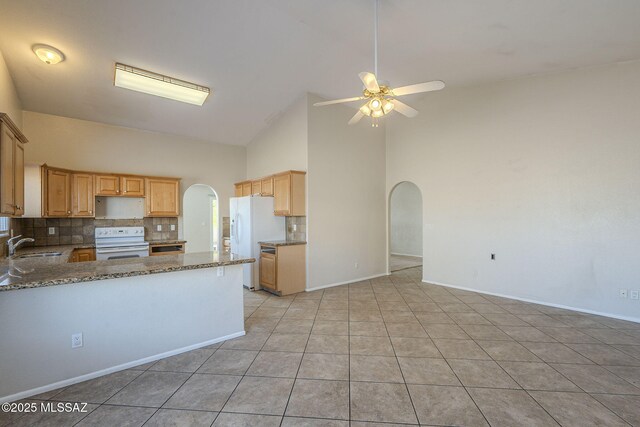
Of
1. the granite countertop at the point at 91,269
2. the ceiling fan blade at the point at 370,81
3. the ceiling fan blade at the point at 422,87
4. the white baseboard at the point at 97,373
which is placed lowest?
the white baseboard at the point at 97,373

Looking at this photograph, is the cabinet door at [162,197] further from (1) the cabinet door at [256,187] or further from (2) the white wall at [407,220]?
(2) the white wall at [407,220]

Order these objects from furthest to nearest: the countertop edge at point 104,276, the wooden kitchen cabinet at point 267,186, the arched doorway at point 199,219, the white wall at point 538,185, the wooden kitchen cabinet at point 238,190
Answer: the arched doorway at point 199,219 → the wooden kitchen cabinet at point 238,190 → the wooden kitchen cabinet at point 267,186 → the white wall at point 538,185 → the countertop edge at point 104,276

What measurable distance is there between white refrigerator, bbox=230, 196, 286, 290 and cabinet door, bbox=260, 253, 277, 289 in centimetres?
10

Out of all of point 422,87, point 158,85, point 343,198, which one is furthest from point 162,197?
point 422,87

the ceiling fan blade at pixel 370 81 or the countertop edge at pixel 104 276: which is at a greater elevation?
the ceiling fan blade at pixel 370 81

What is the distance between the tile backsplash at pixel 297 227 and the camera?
204 inches

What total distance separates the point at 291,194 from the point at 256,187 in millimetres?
1444

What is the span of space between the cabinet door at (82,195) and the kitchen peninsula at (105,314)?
256 cm

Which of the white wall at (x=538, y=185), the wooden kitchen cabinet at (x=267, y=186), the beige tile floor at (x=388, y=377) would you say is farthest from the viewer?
the wooden kitchen cabinet at (x=267, y=186)

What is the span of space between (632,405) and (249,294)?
4.55 m

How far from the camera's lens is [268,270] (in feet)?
16.3

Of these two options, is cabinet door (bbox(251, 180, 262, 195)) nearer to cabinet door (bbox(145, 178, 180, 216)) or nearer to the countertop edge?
cabinet door (bbox(145, 178, 180, 216))

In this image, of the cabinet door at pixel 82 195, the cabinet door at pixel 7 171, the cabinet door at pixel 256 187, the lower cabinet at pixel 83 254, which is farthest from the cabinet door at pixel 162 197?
the cabinet door at pixel 7 171

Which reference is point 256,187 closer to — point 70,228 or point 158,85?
point 158,85
